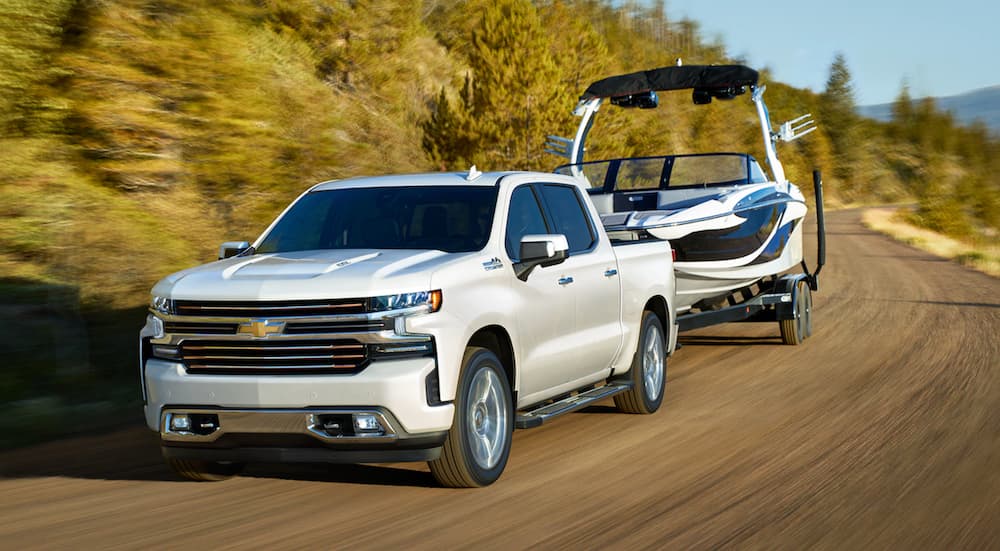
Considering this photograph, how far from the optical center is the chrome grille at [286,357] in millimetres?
6363

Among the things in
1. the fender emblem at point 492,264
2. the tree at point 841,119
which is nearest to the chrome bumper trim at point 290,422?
the fender emblem at point 492,264

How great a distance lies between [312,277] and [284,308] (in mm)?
225

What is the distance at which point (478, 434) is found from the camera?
22.8ft

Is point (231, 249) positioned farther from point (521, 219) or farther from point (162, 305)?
point (521, 219)

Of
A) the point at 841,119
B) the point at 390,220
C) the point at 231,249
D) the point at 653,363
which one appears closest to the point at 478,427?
the point at 390,220

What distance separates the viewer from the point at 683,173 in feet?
45.2

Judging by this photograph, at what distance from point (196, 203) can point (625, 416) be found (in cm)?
664

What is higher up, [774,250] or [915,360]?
[774,250]

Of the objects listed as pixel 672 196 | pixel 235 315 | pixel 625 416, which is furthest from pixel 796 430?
pixel 672 196

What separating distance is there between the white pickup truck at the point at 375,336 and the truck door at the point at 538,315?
0.01 meters

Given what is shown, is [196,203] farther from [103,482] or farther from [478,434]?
[478,434]

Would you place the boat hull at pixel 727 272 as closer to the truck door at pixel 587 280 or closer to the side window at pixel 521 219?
the truck door at pixel 587 280

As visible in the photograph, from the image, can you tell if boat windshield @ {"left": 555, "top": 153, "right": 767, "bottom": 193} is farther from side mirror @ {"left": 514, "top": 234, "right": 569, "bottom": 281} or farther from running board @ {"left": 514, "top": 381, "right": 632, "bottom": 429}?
side mirror @ {"left": 514, "top": 234, "right": 569, "bottom": 281}

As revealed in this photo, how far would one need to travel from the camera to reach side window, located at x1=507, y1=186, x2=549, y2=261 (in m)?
7.73
